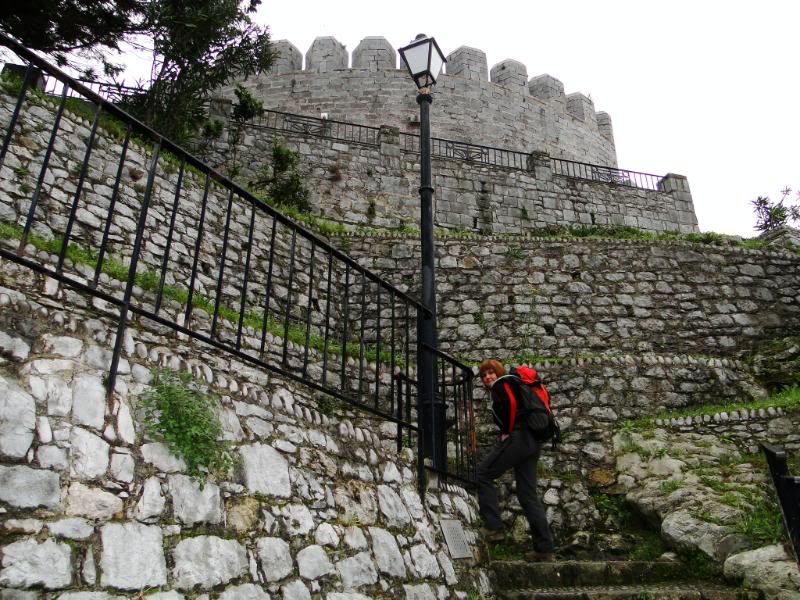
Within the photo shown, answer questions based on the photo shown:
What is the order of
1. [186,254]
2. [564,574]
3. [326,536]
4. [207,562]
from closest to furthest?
[207,562], [326,536], [564,574], [186,254]

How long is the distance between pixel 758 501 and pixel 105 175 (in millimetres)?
8500

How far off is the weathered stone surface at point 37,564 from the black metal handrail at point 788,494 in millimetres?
4442

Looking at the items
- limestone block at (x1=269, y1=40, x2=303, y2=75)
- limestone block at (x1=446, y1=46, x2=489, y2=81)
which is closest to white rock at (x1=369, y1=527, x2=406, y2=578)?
limestone block at (x1=269, y1=40, x2=303, y2=75)

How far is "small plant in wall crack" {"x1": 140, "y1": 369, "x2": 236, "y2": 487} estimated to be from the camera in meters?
2.83

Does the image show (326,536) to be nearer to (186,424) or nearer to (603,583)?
(186,424)

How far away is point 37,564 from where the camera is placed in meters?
2.13

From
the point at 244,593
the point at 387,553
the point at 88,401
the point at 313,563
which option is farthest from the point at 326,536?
the point at 88,401

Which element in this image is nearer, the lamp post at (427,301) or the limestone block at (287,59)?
the lamp post at (427,301)

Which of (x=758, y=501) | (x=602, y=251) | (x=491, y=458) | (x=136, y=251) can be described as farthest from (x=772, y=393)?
(x=136, y=251)

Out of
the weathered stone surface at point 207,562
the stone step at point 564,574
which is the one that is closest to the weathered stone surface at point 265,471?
the weathered stone surface at point 207,562

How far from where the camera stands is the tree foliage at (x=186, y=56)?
11016 mm

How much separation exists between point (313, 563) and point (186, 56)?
34.6 feet

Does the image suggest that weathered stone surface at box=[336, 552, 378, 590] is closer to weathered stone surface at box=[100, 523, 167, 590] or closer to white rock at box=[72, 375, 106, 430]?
weathered stone surface at box=[100, 523, 167, 590]

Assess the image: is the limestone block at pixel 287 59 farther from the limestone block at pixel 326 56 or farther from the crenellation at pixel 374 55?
the crenellation at pixel 374 55
